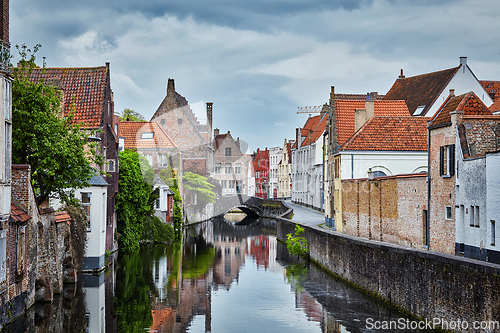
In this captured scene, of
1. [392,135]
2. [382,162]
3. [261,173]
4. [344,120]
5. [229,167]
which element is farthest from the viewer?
[261,173]

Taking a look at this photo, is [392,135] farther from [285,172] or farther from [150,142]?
[285,172]

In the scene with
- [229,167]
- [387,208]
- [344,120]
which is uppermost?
[344,120]

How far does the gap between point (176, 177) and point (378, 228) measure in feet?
90.7

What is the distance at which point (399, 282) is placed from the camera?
15344 millimetres

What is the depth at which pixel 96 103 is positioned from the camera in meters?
27.0

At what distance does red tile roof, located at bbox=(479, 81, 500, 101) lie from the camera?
3676 cm

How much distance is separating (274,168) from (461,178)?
3190 inches

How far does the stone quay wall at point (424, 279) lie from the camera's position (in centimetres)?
1072

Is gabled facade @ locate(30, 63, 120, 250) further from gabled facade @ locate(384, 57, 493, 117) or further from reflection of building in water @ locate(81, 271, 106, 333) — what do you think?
gabled facade @ locate(384, 57, 493, 117)

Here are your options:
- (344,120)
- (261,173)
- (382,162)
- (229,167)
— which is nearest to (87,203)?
(382,162)

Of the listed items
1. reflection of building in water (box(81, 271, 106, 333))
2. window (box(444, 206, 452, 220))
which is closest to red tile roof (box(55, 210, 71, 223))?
reflection of building in water (box(81, 271, 106, 333))

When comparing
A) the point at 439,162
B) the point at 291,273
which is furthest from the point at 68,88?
the point at 439,162

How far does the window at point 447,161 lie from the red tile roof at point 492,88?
23.5 metres

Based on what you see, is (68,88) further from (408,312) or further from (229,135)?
(229,135)
